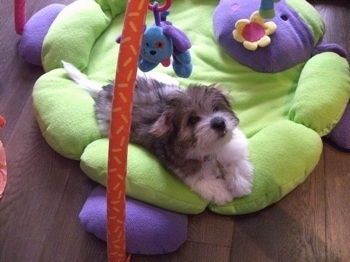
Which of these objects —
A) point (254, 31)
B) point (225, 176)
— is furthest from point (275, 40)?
point (225, 176)

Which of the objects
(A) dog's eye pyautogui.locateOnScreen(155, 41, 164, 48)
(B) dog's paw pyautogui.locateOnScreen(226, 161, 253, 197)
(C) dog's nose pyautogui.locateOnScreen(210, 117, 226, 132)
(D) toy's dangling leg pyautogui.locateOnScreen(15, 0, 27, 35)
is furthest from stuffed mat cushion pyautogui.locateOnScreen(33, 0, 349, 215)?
(A) dog's eye pyautogui.locateOnScreen(155, 41, 164, 48)

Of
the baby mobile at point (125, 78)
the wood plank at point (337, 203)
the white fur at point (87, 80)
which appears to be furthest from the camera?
the white fur at point (87, 80)

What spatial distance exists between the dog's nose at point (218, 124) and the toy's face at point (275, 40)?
1.94 feet

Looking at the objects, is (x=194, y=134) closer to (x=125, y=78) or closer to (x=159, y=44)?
(x=159, y=44)

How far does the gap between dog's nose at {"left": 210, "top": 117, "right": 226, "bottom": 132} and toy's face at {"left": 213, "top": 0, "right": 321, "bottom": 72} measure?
0.59 metres

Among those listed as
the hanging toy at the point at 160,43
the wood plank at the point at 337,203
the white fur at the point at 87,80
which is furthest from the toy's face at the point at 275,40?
the hanging toy at the point at 160,43

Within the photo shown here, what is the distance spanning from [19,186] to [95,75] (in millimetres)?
545

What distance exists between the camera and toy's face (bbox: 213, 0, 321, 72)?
200cm

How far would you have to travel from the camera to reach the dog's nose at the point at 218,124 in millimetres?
1502

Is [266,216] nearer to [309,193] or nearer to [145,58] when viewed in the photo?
[309,193]

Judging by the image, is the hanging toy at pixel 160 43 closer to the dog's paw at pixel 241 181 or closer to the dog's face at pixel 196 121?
the dog's face at pixel 196 121

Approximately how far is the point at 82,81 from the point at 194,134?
665 mm

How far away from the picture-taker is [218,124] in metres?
1.50

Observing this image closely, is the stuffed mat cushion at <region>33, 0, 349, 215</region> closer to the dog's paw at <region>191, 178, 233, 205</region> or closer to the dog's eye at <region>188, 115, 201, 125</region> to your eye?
the dog's paw at <region>191, 178, 233, 205</region>
